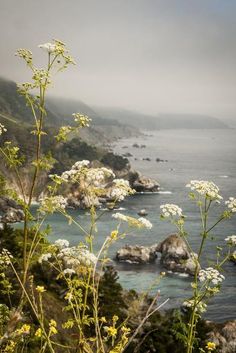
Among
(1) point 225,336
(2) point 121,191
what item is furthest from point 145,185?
(2) point 121,191

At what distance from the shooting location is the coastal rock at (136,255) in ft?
217

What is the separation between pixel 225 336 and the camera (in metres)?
41.4

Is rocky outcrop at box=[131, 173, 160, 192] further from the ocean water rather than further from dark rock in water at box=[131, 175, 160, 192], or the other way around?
the ocean water

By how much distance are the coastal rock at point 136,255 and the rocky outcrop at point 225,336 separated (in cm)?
2404

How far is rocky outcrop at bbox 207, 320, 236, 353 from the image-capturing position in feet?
131

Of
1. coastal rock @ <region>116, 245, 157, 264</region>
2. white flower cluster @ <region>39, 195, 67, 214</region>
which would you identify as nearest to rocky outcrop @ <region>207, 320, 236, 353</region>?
coastal rock @ <region>116, 245, 157, 264</region>

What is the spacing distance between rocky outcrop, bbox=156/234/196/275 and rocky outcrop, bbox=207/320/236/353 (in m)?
19.5

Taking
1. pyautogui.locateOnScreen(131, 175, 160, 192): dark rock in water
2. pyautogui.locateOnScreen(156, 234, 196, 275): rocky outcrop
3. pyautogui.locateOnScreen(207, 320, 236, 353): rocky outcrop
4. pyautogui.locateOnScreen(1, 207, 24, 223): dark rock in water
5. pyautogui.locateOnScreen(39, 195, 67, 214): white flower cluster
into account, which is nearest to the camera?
pyautogui.locateOnScreen(39, 195, 67, 214): white flower cluster

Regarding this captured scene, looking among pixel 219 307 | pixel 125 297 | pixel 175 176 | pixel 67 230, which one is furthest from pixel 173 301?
pixel 175 176

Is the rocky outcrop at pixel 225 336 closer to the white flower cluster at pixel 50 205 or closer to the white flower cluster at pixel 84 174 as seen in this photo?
the white flower cluster at pixel 84 174

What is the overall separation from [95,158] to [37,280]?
12589 cm

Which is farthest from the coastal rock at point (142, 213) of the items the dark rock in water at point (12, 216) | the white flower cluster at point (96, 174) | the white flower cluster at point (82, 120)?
the white flower cluster at point (82, 120)

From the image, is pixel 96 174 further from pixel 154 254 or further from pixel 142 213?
pixel 142 213

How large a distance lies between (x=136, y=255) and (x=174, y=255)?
5804mm
